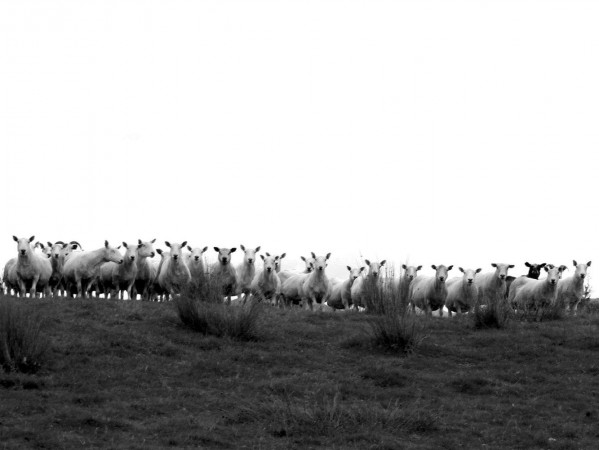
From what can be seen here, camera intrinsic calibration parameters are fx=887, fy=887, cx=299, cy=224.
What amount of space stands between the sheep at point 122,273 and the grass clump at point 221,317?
8.24m

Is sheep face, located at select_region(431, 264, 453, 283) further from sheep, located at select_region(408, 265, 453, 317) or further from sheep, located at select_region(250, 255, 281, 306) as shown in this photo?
sheep, located at select_region(250, 255, 281, 306)

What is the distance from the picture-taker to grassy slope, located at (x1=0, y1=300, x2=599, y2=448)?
1217cm

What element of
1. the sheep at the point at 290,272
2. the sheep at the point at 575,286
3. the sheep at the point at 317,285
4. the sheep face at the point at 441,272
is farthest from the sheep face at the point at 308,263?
the sheep at the point at 575,286

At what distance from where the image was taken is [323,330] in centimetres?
1986

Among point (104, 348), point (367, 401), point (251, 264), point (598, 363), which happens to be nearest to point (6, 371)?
point (104, 348)

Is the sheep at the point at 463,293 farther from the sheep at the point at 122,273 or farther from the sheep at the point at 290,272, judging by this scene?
the sheep at the point at 122,273

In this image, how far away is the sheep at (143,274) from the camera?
28078mm

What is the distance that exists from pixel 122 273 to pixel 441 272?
10.0 m

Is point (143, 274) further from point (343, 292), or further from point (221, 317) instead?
point (221, 317)

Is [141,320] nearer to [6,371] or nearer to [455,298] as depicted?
[6,371]

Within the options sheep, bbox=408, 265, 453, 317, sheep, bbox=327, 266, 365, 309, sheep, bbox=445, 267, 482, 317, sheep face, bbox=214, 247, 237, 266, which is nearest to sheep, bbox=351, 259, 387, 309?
sheep, bbox=327, 266, 365, 309

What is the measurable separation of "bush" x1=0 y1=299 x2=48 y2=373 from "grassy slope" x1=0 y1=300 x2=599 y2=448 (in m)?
0.29

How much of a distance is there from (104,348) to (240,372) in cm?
269

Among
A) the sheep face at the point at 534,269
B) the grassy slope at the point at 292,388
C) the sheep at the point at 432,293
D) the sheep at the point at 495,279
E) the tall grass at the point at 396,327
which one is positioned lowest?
the grassy slope at the point at 292,388
